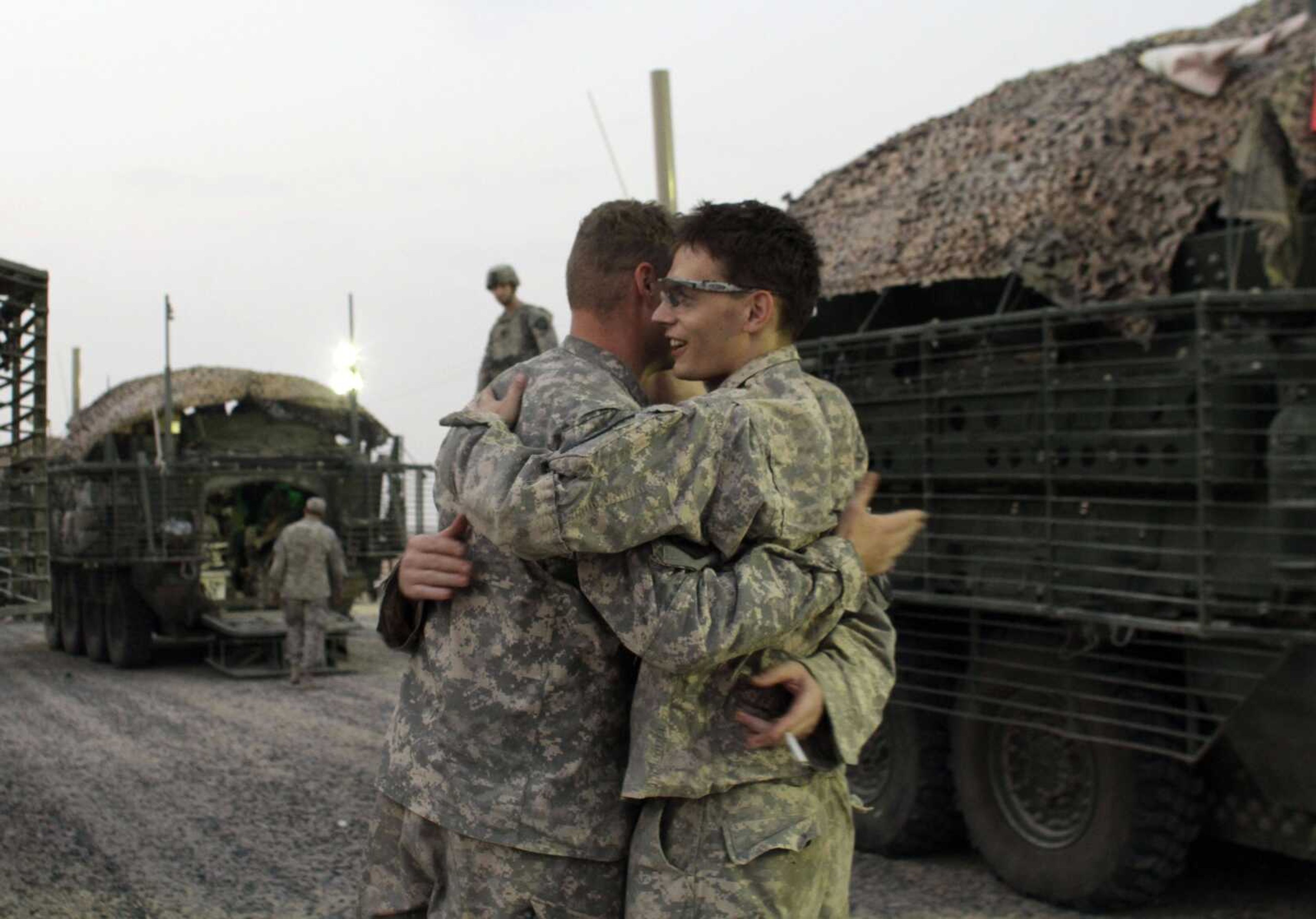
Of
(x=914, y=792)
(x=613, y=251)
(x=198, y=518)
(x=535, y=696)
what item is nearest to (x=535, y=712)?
(x=535, y=696)

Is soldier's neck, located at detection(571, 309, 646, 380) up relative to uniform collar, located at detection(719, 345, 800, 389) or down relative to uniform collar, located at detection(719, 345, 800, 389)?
up

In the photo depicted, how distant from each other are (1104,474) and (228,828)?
438 cm

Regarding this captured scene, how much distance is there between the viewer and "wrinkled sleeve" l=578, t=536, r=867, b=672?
220cm

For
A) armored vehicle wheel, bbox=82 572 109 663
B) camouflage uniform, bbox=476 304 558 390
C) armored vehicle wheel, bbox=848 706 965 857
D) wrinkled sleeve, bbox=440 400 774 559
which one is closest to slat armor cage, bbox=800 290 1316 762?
armored vehicle wheel, bbox=848 706 965 857

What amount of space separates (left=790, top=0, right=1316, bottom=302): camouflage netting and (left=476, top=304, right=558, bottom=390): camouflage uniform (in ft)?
4.96

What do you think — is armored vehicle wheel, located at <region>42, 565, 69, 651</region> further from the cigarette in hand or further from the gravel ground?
the cigarette in hand

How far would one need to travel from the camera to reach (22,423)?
7691mm

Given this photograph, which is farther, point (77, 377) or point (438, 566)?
point (77, 377)

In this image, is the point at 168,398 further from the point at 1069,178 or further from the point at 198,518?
the point at 1069,178

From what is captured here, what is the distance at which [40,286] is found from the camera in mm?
7648

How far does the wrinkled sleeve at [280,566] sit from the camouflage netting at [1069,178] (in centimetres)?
676

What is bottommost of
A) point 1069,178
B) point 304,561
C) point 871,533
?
point 304,561

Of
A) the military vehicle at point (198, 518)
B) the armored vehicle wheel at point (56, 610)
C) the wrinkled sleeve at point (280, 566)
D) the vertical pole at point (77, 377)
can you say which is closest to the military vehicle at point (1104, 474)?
the wrinkled sleeve at point (280, 566)

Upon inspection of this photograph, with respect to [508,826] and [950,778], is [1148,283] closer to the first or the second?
[950,778]
